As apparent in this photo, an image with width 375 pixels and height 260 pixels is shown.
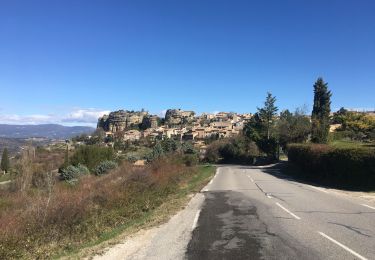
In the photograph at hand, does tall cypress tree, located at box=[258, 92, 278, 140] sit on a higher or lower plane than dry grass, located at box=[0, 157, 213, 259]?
higher

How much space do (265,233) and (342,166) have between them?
1724 cm

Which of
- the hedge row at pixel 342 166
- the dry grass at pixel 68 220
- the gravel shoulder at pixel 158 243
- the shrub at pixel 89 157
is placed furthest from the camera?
the shrub at pixel 89 157

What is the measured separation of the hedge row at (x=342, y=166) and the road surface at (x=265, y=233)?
6.83 metres

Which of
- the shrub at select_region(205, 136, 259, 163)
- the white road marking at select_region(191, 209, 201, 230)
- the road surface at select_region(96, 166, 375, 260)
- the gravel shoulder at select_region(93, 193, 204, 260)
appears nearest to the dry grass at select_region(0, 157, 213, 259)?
the gravel shoulder at select_region(93, 193, 204, 260)

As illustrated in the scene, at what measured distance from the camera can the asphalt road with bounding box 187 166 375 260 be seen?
29.7 ft

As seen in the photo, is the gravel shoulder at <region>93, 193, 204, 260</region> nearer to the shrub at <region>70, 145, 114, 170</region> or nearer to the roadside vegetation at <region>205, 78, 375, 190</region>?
the roadside vegetation at <region>205, 78, 375, 190</region>

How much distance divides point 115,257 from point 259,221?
5.63 metres

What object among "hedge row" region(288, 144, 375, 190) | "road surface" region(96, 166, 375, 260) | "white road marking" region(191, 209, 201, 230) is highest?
"hedge row" region(288, 144, 375, 190)

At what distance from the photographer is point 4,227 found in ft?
46.2

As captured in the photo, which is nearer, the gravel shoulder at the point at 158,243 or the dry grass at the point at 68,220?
the gravel shoulder at the point at 158,243

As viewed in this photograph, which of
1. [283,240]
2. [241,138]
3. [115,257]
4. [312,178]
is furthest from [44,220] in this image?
[241,138]

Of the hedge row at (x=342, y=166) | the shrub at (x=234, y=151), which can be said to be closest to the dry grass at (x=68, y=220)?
the hedge row at (x=342, y=166)

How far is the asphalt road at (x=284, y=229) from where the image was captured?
356 inches

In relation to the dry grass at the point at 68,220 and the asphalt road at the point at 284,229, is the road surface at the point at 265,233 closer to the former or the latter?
the asphalt road at the point at 284,229
